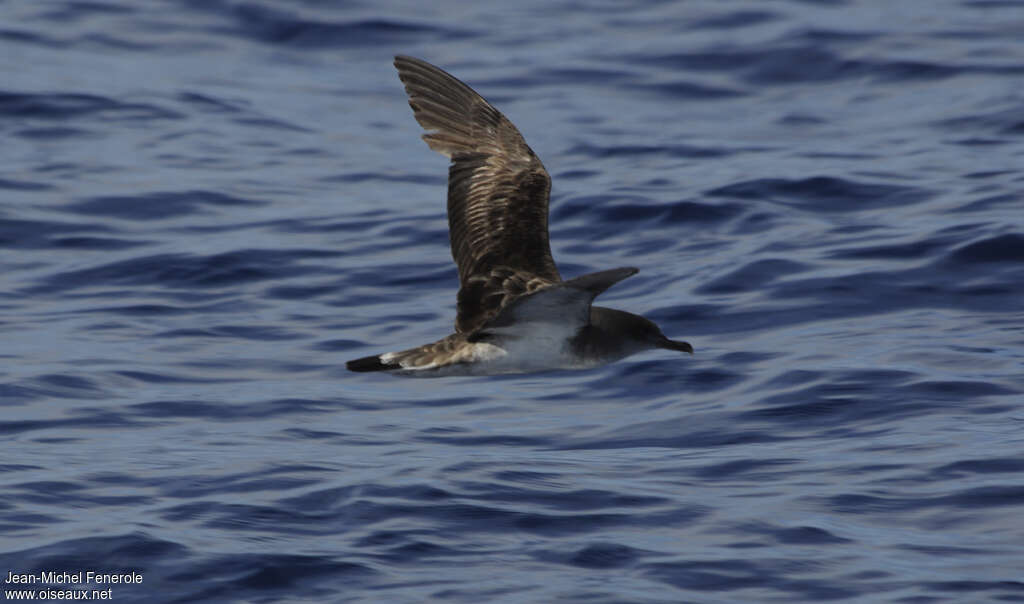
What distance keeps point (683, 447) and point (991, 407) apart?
1.83 metres

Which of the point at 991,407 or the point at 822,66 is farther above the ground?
the point at 822,66

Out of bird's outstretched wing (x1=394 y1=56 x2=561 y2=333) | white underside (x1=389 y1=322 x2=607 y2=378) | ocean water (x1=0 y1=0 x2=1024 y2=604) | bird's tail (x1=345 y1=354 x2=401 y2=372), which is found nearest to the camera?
bird's tail (x1=345 y1=354 x2=401 y2=372)

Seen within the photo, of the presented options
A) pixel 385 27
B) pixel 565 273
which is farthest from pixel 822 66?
pixel 565 273

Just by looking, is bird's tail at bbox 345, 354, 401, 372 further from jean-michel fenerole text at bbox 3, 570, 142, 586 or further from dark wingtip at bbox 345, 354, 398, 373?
jean-michel fenerole text at bbox 3, 570, 142, 586

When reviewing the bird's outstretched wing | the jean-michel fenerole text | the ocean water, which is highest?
the bird's outstretched wing

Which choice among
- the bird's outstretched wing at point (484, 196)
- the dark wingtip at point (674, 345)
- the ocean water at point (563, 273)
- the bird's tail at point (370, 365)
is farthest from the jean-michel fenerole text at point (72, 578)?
the dark wingtip at point (674, 345)

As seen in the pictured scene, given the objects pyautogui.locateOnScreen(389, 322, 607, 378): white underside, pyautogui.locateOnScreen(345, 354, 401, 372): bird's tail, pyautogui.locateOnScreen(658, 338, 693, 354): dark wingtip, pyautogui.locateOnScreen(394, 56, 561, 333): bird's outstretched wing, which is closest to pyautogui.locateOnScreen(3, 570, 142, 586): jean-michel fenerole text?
pyautogui.locateOnScreen(345, 354, 401, 372): bird's tail

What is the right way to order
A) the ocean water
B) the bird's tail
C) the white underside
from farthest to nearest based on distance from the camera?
the ocean water < the white underside < the bird's tail

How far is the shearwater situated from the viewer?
7500 millimetres

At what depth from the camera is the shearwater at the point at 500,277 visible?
7500 mm

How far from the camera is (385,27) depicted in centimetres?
1952

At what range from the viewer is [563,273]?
12156mm

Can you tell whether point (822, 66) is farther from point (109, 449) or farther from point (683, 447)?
point (109, 449)

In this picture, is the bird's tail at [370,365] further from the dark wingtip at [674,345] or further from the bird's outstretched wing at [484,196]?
the dark wingtip at [674,345]
